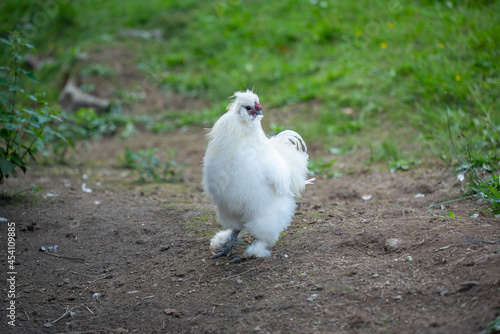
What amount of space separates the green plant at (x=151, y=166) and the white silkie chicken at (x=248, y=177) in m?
2.01

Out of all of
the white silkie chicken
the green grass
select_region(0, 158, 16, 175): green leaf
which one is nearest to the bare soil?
the white silkie chicken

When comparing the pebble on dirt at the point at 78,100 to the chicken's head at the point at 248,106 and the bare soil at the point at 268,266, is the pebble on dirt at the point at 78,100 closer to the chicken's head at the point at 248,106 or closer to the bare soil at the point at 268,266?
the bare soil at the point at 268,266

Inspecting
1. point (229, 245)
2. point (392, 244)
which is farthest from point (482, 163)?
point (229, 245)

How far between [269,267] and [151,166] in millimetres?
2864

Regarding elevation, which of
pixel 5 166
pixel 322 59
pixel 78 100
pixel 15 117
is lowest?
pixel 78 100

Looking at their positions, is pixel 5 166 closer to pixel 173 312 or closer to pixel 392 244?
pixel 173 312

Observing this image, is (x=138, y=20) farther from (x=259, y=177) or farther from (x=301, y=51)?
(x=259, y=177)

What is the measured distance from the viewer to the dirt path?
283 centimetres

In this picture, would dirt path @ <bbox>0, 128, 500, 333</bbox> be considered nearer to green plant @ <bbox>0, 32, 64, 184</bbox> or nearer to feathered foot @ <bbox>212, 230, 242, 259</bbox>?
feathered foot @ <bbox>212, 230, 242, 259</bbox>

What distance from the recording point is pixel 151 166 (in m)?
5.88

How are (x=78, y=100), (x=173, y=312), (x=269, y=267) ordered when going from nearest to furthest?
(x=173, y=312), (x=269, y=267), (x=78, y=100)

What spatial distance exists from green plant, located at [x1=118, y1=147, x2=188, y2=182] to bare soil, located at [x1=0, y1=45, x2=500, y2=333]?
0.49 m

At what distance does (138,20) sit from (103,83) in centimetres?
271

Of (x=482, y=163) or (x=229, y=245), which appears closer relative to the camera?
(x=229, y=245)
